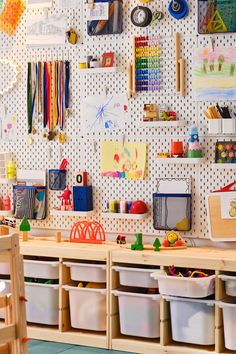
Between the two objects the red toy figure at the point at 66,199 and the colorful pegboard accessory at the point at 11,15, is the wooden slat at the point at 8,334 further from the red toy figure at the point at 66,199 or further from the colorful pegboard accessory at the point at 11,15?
the colorful pegboard accessory at the point at 11,15

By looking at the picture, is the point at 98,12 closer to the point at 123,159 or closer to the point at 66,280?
the point at 123,159

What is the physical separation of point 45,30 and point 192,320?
2.09m

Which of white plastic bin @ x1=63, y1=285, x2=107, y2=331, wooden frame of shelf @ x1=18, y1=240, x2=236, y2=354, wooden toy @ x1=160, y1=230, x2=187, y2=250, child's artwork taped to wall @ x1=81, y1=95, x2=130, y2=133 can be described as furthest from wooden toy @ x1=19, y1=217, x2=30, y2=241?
A: wooden toy @ x1=160, y1=230, x2=187, y2=250

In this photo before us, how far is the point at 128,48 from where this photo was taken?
4.77 m

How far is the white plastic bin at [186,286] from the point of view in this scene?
13.6ft

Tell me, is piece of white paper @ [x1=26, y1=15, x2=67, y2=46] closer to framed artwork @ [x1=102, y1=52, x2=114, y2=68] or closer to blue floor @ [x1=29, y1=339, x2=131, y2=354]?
framed artwork @ [x1=102, y1=52, x2=114, y2=68]

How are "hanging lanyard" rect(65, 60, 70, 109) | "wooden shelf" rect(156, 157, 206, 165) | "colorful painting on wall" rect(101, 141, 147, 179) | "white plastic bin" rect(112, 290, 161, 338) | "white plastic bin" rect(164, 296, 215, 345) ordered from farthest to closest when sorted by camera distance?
"hanging lanyard" rect(65, 60, 70, 109) < "colorful painting on wall" rect(101, 141, 147, 179) < "wooden shelf" rect(156, 157, 206, 165) < "white plastic bin" rect(112, 290, 161, 338) < "white plastic bin" rect(164, 296, 215, 345)

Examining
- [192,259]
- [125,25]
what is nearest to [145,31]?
[125,25]

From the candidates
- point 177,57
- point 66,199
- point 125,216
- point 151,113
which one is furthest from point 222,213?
point 66,199

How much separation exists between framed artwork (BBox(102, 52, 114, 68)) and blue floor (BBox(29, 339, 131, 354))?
1686mm

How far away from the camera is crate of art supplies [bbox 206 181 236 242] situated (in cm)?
444

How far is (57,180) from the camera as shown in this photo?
504cm

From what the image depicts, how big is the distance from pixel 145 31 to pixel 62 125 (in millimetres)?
816

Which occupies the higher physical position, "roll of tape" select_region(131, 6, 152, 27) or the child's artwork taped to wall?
"roll of tape" select_region(131, 6, 152, 27)
